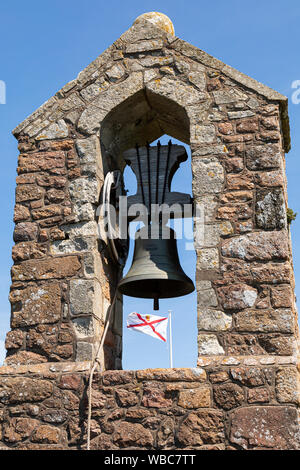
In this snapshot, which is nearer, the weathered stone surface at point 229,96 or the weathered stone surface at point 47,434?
the weathered stone surface at point 47,434

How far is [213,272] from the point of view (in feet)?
13.2

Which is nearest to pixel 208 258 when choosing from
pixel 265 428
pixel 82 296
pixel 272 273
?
pixel 272 273

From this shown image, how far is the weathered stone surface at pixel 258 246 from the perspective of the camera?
3973mm

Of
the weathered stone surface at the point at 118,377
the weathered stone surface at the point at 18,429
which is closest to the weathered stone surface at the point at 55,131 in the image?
the weathered stone surface at the point at 118,377

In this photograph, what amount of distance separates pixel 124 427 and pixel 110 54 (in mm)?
2864

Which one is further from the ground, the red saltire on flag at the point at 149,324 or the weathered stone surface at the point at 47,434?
the red saltire on flag at the point at 149,324

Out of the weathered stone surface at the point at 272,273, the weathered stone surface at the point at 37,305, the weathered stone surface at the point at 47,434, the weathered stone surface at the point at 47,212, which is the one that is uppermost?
the weathered stone surface at the point at 47,212

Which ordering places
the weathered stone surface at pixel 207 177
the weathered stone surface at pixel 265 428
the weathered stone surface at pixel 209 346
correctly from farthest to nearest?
the weathered stone surface at pixel 207 177, the weathered stone surface at pixel 209 346, the weathered stone surface at pixel 265 428

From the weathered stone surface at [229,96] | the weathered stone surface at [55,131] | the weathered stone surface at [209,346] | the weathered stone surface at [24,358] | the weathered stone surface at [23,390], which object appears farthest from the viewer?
the weathered stone surface at [55,131]

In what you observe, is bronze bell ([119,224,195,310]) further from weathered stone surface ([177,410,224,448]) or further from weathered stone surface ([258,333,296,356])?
weathered stone surface ([177,410,224,448])

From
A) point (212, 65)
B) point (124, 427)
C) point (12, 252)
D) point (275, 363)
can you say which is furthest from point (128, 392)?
Answer: point (212, 65)

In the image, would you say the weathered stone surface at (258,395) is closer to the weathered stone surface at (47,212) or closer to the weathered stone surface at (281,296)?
the weathered stone surface at (281,296)

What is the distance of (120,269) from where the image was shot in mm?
4801

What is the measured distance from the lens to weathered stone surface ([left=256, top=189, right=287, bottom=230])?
4.05 m
